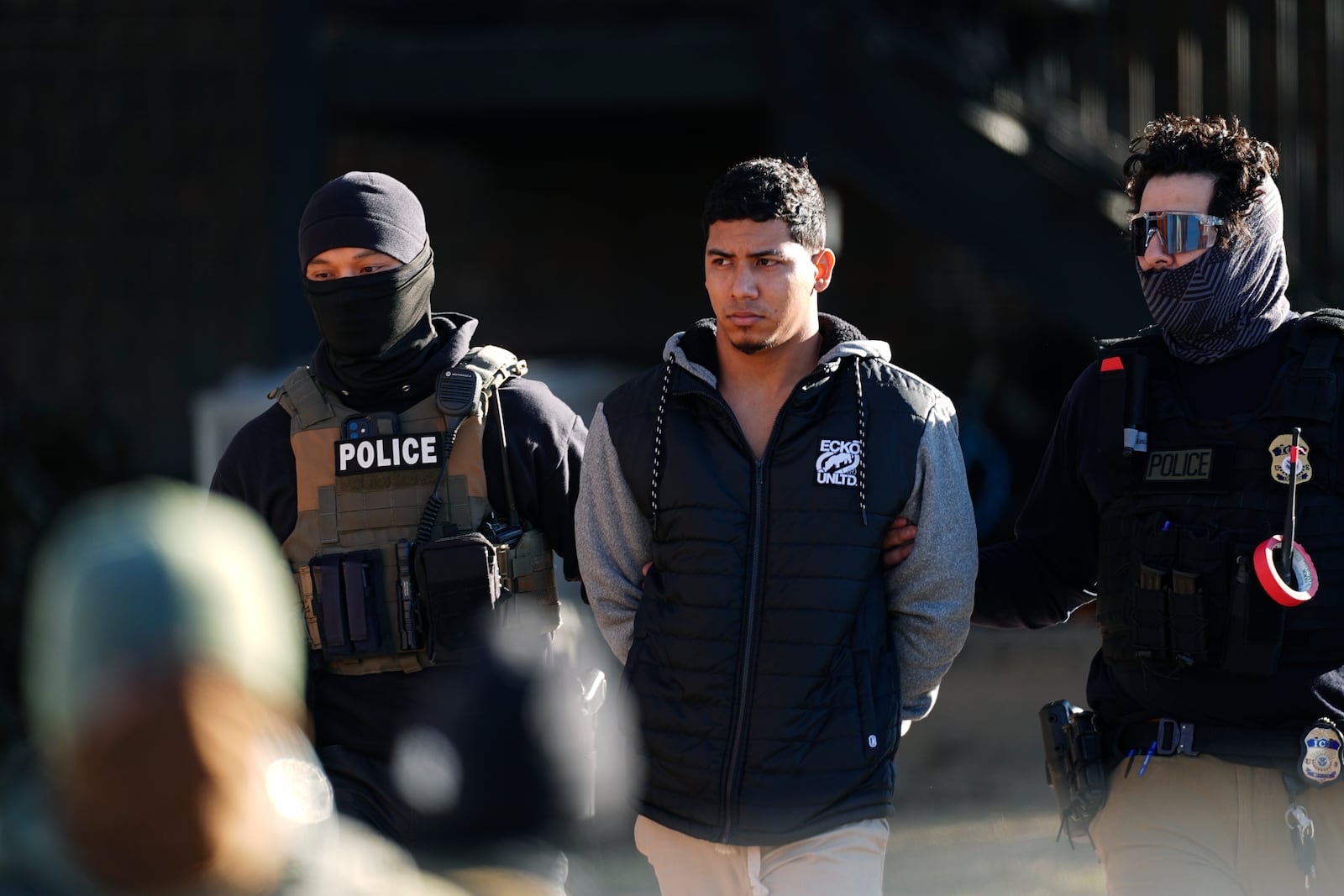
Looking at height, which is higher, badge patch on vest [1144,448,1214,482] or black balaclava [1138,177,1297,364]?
black balaclava [1138,177,1297,364]

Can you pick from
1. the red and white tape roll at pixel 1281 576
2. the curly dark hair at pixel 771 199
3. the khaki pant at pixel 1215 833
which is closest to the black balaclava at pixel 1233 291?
the red and white tape roll at pixel 1281 576

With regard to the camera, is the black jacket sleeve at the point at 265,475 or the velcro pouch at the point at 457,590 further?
the black jacket sleeve at the point at 265,475

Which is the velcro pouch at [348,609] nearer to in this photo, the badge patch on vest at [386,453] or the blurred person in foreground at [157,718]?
the badge patch on vest at [386,453]

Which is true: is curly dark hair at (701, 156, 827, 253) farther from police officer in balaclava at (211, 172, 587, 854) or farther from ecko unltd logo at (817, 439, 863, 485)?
police officer in balaclava at (211, 172, 587, 854)

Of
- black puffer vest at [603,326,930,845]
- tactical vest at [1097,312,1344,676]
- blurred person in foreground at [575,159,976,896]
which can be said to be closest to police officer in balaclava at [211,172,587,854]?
blurred person in foreground at [575,159,976,896]

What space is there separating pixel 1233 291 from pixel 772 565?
3.78 ft

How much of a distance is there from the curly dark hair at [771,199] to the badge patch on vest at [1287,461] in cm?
105

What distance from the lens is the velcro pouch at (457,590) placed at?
3.48m

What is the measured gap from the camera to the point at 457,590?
3.49 m

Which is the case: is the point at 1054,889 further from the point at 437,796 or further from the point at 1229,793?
the point at 437,796

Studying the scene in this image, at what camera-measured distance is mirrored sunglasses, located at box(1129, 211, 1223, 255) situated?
3.45 m

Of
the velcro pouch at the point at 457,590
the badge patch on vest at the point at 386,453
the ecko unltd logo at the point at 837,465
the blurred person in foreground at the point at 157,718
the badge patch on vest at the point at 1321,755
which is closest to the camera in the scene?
the blurred person in foreground at the point at 157,718

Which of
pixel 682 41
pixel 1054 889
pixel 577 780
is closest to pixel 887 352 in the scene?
pixel 577 780

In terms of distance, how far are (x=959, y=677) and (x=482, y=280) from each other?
3987 millimetres
